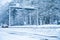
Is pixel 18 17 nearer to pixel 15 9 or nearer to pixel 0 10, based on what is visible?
pixel 15 9

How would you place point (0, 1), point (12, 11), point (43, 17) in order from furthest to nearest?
1. point (0, 1)
2. point (43, 17)
3. point (12, 11)

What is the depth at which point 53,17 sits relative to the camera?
4053 cm

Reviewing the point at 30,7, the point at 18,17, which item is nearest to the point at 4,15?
the point at 18,17

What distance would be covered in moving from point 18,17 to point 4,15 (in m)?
4.56

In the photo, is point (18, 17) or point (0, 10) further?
point (0, 10)

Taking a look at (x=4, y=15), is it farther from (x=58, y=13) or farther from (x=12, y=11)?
(x=58, y=13)

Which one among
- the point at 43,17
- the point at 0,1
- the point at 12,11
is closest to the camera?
the point at 12,11

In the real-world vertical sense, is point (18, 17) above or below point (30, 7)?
below

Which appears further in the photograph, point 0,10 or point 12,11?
point 0,10

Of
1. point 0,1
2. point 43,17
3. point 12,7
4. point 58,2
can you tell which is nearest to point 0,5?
point 0,1

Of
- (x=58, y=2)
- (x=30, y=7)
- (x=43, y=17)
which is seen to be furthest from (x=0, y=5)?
(x=58, y=2)

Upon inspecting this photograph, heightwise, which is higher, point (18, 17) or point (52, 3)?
point (52, 3)

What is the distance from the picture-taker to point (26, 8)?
128 feet

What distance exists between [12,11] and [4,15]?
4115mm
